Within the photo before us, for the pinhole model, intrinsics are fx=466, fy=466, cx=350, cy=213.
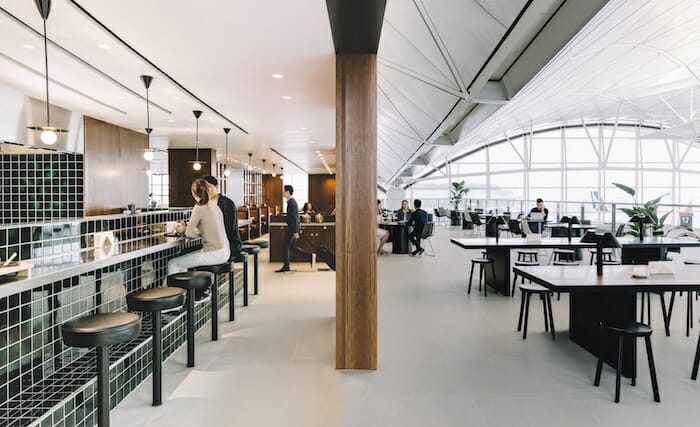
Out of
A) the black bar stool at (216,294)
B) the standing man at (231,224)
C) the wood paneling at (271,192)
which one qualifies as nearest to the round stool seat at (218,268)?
the black bar stool at (216,294)

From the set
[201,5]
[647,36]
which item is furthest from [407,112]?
[201,5]

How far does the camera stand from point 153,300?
3082 millimetres

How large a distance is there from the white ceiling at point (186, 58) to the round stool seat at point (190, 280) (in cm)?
216

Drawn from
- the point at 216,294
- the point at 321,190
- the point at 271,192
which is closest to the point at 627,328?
the point at 216,294

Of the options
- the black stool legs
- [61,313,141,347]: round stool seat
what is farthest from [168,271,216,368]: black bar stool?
the black stool legs

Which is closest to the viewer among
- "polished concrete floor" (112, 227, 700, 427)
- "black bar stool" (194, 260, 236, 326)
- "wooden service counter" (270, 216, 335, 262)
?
"polished concrete floor" (112, 227, 700, 427)

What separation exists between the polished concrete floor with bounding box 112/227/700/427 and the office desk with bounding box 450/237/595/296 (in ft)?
2.90

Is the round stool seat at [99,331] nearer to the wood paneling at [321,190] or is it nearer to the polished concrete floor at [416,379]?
the polished concrete floor at [416,379]

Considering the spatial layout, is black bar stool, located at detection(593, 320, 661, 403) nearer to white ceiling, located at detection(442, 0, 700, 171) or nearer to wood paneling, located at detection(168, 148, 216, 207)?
white ceiling, located at detection(442, 0, 700, 171)

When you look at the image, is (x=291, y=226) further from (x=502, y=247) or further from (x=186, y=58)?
(x=186, y=58)

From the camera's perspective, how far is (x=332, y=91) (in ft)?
21.6

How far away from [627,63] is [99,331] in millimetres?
13274

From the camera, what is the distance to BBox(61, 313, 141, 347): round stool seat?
226cm

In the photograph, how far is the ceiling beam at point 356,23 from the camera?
10.3 feet
